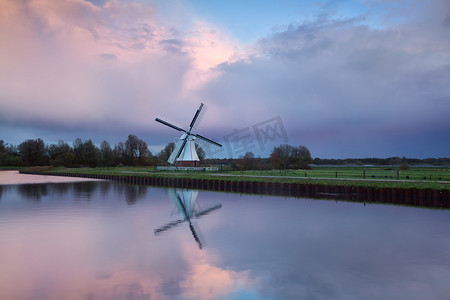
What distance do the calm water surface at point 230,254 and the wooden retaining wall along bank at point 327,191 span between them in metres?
2.02

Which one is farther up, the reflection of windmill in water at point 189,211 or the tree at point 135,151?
the tree at point 135,151

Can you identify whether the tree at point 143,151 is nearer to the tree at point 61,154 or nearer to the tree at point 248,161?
the tree at point 61,154

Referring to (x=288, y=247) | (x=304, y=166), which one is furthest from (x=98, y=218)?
(x=304, y=166)

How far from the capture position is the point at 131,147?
117 metres

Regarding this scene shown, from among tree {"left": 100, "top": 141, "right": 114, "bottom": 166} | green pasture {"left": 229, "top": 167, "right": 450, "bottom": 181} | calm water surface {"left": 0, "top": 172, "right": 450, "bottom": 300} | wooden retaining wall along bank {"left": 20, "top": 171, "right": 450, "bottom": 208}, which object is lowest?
calm water surface {"left": 0, "top": 172, "right": 450, "bottom": 300}

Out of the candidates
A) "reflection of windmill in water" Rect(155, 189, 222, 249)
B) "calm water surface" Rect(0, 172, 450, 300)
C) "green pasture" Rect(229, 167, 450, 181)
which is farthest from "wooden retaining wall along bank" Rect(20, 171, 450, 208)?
"reflection of windmill in water" Rect(155, 189, 222, 249)

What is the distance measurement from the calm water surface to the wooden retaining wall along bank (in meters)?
2.02

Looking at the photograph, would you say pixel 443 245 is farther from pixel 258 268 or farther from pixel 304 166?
pixel 304 166

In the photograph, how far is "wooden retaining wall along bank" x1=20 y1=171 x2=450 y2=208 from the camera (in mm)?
26312

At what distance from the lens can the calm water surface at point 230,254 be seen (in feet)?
35.0

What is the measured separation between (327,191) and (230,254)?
67.3 ft

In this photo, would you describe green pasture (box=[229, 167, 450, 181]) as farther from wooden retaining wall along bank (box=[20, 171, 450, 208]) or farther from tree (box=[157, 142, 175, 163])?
tree (box=[157, 142, 175, 163])

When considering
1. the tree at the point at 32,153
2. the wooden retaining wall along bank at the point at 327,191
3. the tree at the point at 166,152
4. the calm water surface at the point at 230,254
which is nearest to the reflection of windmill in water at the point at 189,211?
the calm water surface at the point at 230,254

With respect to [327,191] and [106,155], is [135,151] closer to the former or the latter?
[106,155]
